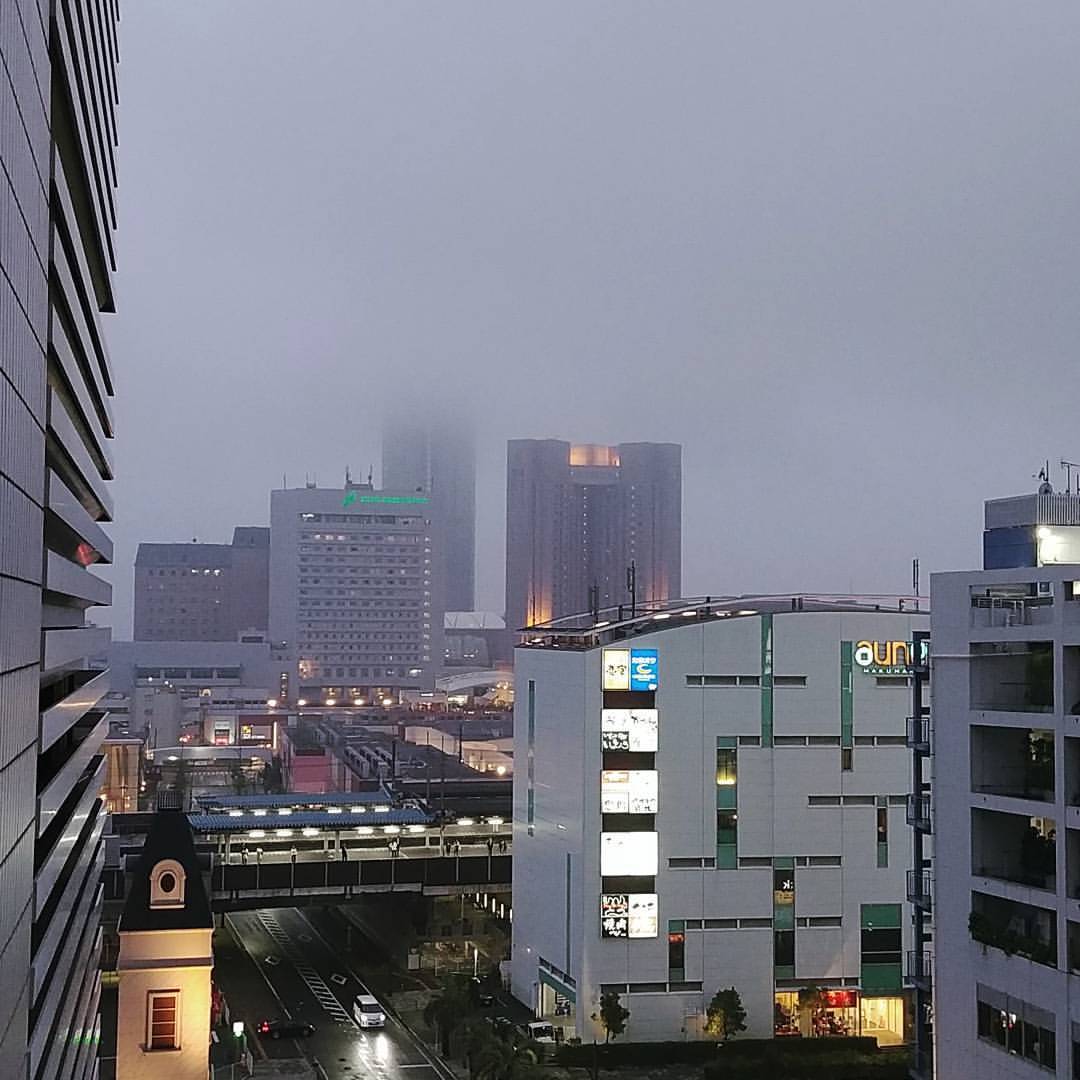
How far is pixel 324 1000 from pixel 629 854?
32.6 feet

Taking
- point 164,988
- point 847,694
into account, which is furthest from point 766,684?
point 164,988

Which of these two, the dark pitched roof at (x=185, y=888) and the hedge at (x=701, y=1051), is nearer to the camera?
the dark pitched roof at (x=185, y=888)

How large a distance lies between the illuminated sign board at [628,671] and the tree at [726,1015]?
7528mm

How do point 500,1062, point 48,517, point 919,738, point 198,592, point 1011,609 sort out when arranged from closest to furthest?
point 48,517 → point 1011,609 → point 919,738 → point 500,1062 → point 198,592

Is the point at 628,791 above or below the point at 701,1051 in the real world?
above

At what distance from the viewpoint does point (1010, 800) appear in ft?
60.4

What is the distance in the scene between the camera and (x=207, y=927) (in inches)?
944

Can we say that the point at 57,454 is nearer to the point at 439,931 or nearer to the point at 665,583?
the point at 439,931

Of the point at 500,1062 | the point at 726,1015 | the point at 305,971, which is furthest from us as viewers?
the point at 305,971

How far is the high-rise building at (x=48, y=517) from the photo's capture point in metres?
10.8

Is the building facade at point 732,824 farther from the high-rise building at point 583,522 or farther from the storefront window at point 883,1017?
the high-rise building at point 583,522

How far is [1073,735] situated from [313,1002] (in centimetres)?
2609

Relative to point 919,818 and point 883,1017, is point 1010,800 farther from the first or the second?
point 883,1017

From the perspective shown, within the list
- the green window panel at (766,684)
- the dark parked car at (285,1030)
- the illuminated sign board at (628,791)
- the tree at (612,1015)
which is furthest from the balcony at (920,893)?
the dark parked car at (285,1030)
